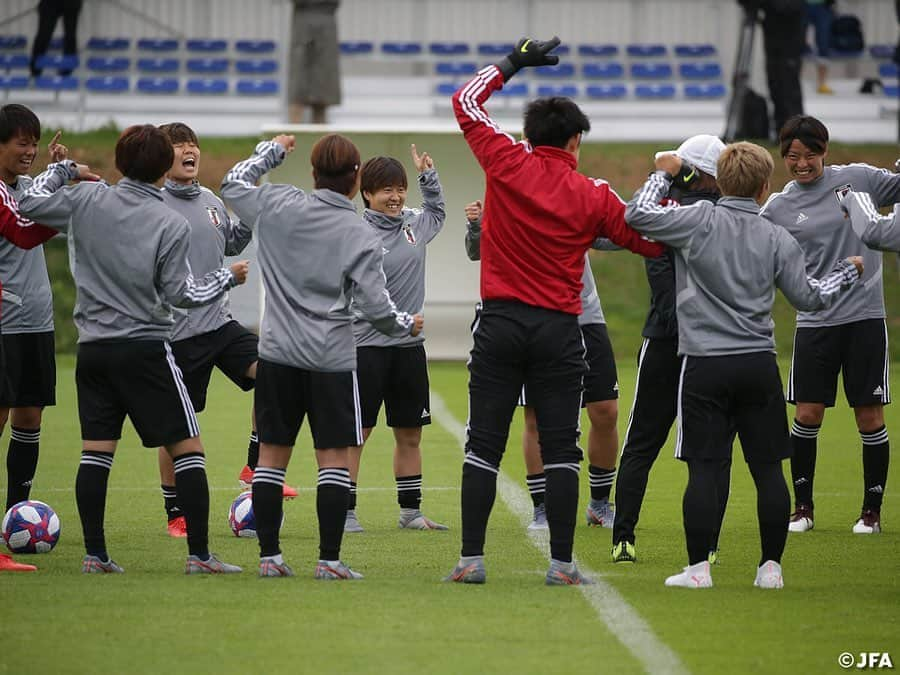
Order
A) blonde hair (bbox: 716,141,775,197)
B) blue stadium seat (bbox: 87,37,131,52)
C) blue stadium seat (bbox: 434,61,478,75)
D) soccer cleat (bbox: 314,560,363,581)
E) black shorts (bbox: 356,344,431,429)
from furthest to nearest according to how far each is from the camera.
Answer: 1. blue stadium seat (bbox: 87,37,131,52)
2. blue stadium seat (bbox: 434,61,478,75)
3. black shorts (bbox: 356,344,431,429)
4. soccer cleat (bbox: 314,560,363,581)
5. blonde hair (bbox: 716,141,775,197)

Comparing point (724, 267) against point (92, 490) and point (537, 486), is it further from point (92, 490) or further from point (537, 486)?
point (92, 490)

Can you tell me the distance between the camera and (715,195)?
21.6ft

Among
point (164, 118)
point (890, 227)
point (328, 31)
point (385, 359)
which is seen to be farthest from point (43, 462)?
point (164, 118)

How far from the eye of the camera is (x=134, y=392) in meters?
6.18

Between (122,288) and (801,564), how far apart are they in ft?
11.0

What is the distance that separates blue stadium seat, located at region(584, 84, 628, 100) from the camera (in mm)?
28031

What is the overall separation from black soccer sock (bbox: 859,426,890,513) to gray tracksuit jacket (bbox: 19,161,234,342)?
3755 mm

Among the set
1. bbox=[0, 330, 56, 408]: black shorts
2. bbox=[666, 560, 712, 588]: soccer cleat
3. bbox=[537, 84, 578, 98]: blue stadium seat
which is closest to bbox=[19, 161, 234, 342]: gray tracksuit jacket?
bbox=[0, 330, 56, 408]: black shorts

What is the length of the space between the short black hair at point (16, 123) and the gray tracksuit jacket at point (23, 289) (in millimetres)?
265

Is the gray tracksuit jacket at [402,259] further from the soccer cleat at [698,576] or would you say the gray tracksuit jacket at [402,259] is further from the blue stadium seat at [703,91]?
the blue stadium seat at [703,91]

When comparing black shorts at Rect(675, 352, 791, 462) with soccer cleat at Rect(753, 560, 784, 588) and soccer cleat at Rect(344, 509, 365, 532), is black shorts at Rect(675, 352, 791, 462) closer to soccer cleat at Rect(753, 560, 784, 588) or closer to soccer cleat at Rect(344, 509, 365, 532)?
soccer cleat at Rect(753, 560, 784, 588)

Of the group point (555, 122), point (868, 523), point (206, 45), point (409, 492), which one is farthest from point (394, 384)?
point (206, 45)

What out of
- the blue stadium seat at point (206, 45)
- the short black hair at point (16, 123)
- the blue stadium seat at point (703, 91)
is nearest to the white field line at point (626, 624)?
the short black hair at point (16, 123)

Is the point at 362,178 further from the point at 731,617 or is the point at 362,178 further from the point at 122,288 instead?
the point at 731,617
